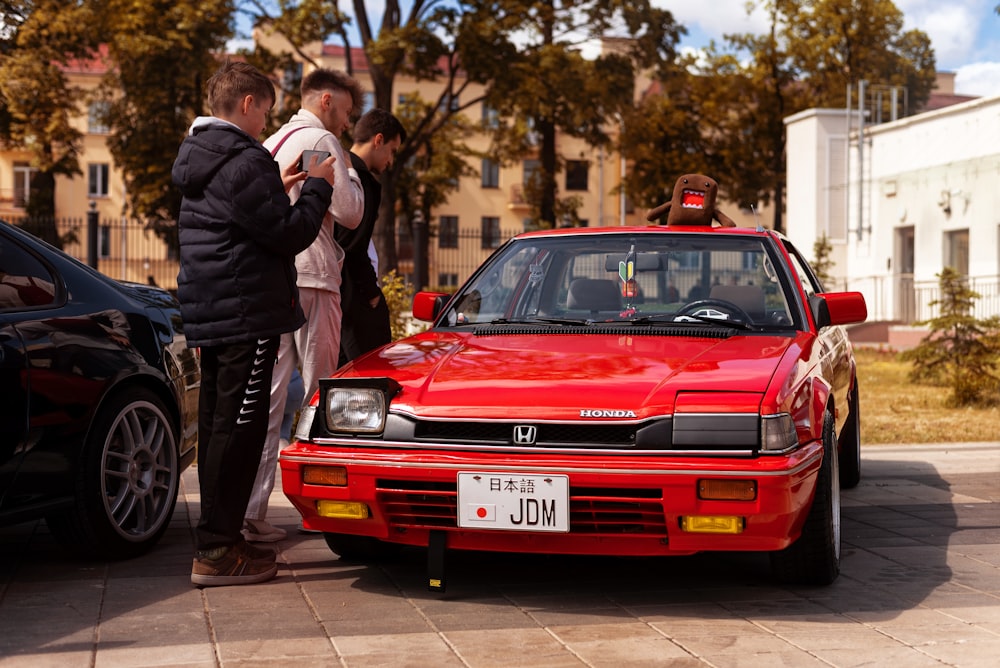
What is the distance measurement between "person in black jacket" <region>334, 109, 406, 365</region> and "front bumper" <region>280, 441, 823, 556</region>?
193cm

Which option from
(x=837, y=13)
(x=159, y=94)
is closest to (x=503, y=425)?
(x=159, y=94)

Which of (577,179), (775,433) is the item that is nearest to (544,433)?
(775,433)

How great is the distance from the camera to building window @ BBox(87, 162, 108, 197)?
224ft

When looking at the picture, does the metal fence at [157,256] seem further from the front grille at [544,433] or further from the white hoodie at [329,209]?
the front grille at [544,433]

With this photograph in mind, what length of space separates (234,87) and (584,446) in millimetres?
1974

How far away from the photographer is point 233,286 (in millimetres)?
5047

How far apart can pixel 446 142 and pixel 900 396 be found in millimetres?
31091

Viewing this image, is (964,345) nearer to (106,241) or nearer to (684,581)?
(684,581)

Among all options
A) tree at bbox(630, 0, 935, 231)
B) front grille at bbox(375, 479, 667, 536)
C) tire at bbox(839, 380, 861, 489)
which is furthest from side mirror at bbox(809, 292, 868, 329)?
tree at bbox(630, 0, 935, 231)

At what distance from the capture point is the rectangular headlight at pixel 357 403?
4.84m

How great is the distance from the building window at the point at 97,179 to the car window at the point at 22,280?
65743 millimetres

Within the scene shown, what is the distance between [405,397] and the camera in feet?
15.9

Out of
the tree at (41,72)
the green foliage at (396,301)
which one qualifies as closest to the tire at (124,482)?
the green foliage at (396,301)

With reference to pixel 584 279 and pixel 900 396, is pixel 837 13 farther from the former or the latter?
pixel 584 279
